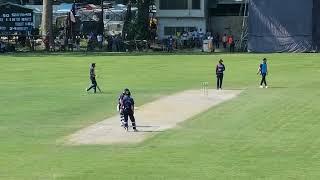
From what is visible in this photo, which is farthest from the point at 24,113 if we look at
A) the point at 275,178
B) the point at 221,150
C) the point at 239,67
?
the point at 239,67

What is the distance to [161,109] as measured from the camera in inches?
1302

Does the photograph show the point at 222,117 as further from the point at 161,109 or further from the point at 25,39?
the point at 25,39

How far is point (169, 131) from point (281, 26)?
1783 inches

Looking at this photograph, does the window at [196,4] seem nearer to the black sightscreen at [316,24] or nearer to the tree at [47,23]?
the black sightscreen at [316,24]

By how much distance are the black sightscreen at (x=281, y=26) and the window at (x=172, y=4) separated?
9.72 m

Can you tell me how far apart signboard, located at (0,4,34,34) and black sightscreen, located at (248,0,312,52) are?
2063 cm

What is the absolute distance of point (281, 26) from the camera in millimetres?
70625

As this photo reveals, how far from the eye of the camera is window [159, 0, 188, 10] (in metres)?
79.9

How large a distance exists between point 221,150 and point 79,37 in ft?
205

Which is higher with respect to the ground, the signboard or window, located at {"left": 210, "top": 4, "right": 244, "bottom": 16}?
window, located at {"left": 210, "top": 4, "right": 244, "bottom": 16}

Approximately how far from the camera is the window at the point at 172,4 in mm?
79938

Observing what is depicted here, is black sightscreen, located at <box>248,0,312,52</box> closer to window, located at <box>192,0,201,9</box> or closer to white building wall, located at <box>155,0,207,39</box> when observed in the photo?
white building wall, located at <box>155,0,207,39</box>

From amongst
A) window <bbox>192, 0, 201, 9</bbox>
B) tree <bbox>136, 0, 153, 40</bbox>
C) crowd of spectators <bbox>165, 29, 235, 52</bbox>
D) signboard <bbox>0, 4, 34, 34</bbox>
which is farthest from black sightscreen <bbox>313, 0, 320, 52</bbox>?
signboard <bbox>0, 4, 34, 34</bbox>

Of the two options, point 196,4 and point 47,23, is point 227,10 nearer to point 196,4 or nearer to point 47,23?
point 196,4
